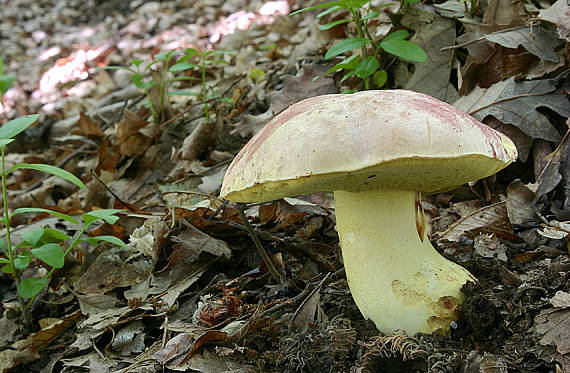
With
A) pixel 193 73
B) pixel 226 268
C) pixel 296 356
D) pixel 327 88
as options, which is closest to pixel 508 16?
pixel 327 88

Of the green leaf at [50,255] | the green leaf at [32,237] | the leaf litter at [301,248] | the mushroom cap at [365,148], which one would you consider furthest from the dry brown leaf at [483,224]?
the green leaf at [32,237]

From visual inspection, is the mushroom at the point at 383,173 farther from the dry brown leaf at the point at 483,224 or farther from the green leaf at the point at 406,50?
the green leaf at the point at 406,50

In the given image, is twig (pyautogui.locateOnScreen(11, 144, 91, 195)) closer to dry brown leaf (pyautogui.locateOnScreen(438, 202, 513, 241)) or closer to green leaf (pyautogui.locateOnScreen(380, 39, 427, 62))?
green leaf (pyautogui.locateOnScreen(380, 39, 427, 62))

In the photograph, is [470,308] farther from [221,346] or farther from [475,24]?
[475,24]

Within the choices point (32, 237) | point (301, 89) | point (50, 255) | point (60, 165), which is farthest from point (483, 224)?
point (60, 165)

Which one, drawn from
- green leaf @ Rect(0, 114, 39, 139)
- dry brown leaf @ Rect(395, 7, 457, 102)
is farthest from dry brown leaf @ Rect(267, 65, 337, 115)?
green leaf @ Rect(0, 114, 39, 139)
